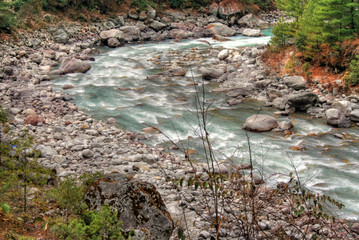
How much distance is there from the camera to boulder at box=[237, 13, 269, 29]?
33.9 m

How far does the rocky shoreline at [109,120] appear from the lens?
6023 millimetres

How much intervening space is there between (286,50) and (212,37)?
11306 millimetres

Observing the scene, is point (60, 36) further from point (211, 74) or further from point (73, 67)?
point (211, 74)

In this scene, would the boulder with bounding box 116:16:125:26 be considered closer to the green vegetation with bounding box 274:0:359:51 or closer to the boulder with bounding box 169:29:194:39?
the boulder with bounding box 169:29:194:39

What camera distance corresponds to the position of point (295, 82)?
14.1 m

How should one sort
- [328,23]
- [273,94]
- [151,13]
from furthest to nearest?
1. [151,13]
2. [328,23]
3. [273,94]

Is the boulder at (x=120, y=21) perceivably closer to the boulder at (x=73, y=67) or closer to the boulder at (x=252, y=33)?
the boulder at (x=252, y=33)

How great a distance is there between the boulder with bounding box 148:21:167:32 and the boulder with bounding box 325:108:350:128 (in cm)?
2090

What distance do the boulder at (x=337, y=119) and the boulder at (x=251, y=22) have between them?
24.6 metres

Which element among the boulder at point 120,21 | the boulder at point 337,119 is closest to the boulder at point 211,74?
the boulder at point 337,119

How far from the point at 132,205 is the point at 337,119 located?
853cm

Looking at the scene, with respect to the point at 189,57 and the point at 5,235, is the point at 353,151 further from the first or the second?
the point at 189,57

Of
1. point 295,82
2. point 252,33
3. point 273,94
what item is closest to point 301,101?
point 273,94

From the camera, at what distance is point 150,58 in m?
20.7
